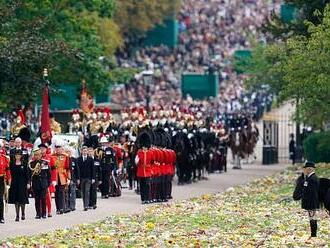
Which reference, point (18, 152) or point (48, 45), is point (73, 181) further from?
point (48, 45)

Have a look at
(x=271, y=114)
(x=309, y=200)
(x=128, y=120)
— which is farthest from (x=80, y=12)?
(x=309, y=200)

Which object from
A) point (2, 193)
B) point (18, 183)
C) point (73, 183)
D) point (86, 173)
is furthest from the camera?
point (86, 173)

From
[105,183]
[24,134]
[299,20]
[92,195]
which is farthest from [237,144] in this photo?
[92,195]

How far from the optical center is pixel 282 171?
68000 millimetres

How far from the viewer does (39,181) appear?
139ft

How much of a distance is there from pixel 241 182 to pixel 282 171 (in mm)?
7005

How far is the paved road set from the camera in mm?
39969

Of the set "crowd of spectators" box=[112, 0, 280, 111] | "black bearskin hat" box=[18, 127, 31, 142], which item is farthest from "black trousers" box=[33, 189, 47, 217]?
"crowd of spectators" box=[112, 0, 280, 111]

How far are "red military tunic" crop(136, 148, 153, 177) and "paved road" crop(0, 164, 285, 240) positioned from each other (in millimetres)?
781

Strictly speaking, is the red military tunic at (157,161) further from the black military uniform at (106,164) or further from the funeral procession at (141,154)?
the black military uniform at (106,164)

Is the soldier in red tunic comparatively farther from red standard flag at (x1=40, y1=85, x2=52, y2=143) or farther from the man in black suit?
the man in black suit

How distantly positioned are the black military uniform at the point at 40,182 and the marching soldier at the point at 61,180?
1.33 m

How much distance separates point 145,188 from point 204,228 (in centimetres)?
1047

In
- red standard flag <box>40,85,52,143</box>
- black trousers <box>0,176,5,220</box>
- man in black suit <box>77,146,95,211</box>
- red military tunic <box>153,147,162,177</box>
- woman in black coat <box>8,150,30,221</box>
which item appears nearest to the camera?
black trousers <box>0,176,5,220</box>
